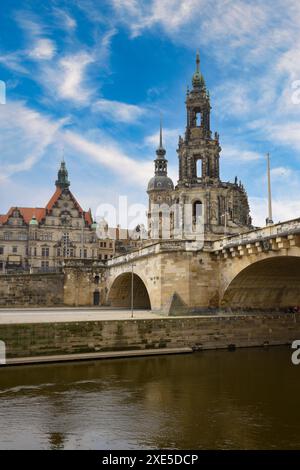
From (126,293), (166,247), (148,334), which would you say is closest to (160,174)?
(126,293)

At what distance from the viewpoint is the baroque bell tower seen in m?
62.3

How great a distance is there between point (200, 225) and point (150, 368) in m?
34.4

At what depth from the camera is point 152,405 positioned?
19.2 meters

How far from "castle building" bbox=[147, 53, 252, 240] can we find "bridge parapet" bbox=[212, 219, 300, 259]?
2187 centimetres

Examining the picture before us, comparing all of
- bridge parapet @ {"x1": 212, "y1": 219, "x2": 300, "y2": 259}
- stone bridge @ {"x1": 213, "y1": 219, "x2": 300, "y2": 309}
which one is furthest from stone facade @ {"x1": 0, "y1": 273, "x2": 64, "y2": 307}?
bridge parapet @ {"x1": 212, "y1": 219, "x2": 300, "y2": 259}

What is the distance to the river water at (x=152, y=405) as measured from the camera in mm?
15188

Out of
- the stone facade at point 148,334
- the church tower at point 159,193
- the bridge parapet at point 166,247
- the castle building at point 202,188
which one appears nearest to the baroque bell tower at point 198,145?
the castle building at point 202,188

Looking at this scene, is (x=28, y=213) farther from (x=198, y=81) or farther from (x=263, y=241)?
(x=263, y=241)

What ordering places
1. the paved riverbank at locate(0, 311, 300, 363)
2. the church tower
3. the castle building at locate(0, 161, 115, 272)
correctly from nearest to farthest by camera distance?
the paved riverbank at locate(0, 311, 300, 363) < the church tower < the castle building at locate(0, 161, 115, 272)

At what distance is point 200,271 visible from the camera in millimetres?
38469

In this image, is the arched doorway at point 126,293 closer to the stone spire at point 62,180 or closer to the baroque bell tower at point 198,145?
the baroque bell tower at point 198,145

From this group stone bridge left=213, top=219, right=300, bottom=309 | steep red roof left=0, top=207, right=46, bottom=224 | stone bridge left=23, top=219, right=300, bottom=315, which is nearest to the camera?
stone bridge left=213, top=219, right=300, bottom=309

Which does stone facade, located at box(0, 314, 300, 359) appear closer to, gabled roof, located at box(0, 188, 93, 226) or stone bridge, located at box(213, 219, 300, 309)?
stone bridge, located at box(213, 219, 300, 309)
